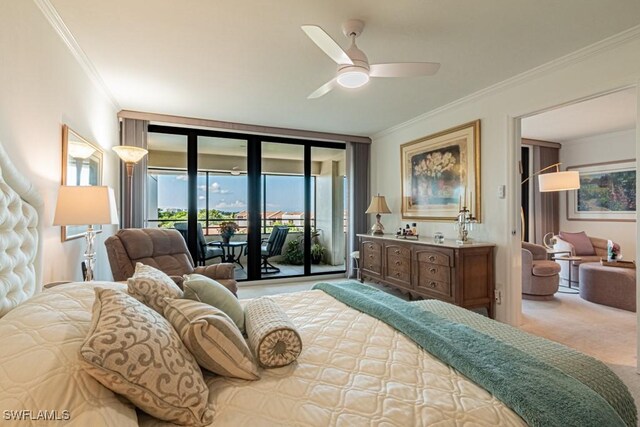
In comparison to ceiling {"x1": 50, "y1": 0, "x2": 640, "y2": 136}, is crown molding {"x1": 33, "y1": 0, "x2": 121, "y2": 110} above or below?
below

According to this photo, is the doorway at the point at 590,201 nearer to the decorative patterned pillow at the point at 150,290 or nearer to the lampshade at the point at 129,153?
the decorative patterned pillow at the point at 150,290

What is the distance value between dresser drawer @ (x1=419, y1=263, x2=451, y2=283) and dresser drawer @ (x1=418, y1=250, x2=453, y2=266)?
0.14ft

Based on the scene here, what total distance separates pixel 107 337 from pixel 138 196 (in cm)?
384

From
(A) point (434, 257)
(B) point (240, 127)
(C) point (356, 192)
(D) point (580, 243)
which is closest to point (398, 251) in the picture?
(A) point (434, 257)

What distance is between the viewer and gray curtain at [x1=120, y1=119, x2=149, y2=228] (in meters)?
4.12

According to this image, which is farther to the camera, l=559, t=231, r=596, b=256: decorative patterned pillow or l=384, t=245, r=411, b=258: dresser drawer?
l=559, t=231, r=596, b=256: decorative patterned pillow

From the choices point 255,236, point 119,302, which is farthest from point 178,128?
point 119,302

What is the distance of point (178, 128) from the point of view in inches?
182

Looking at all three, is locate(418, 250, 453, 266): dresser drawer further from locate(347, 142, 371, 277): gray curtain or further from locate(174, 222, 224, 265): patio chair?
locate(174, 222, 224, 265): patio chair

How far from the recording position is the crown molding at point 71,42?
2008mm

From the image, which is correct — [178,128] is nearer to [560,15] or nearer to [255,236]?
[255,236]

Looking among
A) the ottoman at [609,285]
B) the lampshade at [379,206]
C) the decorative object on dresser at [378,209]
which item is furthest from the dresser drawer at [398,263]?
the ottoman at [609,285]

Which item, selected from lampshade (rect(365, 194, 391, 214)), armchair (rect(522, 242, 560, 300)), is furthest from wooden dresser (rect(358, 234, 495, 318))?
armchair (rect(522, 242, 560, 300))

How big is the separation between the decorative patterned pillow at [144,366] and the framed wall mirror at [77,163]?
1934 millimetres
